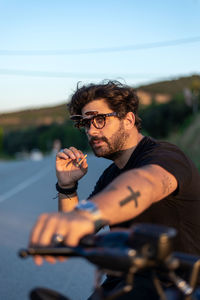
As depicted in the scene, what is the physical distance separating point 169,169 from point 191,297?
789mm

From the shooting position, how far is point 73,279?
17.4 ft

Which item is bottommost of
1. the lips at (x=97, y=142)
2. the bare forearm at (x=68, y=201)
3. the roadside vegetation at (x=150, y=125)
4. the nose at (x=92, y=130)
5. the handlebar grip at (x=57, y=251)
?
the roadside vegetation at (x=150, y=125)

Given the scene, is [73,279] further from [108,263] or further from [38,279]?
[108,263]

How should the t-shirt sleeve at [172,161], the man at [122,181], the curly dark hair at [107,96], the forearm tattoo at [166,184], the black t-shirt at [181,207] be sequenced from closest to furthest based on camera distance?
the man at [122,181], the forearm tattoo at [166,184], the t-shirt sleeve at [172,161], the black t-shirt at [181,207], the curly dark hair at [107,96]

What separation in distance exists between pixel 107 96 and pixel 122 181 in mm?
1229

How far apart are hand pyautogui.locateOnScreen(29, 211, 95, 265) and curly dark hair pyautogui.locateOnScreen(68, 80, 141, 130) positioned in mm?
1558

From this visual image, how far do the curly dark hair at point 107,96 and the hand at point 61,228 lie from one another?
61.3 inches

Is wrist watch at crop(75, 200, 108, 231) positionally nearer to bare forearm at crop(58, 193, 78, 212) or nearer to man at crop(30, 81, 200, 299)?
man at crop(30, 81, 200, 299)

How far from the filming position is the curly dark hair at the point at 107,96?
9.86 ft

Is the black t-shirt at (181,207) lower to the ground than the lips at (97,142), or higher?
lower

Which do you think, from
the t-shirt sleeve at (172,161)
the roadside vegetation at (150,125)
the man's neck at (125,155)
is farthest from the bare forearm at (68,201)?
the roadside vegetation at (150,125)

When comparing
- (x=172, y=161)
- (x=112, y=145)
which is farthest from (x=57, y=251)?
(x=112, y=145)

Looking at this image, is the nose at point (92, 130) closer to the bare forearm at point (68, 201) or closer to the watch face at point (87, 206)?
the bare forearm at point (68, 201)

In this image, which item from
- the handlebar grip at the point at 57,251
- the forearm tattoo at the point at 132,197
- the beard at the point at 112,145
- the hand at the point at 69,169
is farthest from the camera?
the hand at the point at 69,169
